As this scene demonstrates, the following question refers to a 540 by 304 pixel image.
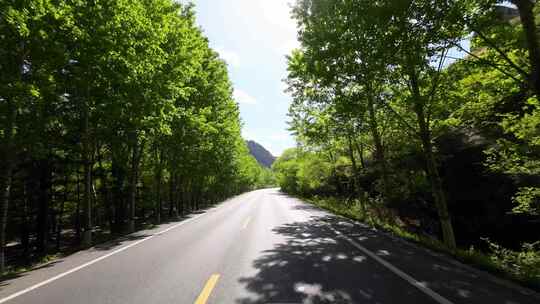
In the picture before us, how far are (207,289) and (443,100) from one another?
9779 millimetres

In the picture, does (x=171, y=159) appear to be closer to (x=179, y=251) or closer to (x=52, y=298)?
(x=179, y=251)

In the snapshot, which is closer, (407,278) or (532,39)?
(407,278)

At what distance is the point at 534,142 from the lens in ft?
28.1

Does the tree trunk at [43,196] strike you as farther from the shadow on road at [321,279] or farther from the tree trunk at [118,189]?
the shadow on road at [321,279]

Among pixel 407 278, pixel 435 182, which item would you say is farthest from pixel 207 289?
pixel 435 182

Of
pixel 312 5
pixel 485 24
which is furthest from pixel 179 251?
pixel 485 24

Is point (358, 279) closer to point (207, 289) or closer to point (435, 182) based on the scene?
point (207, 289)

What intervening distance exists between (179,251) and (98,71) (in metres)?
7.52

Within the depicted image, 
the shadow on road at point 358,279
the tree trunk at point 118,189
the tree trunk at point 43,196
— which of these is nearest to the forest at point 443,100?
the shadow on road at point 358,279

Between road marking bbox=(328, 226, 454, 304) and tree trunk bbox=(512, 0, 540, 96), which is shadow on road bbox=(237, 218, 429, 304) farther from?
tree trunk bbox=(512, 0, 540, 96)

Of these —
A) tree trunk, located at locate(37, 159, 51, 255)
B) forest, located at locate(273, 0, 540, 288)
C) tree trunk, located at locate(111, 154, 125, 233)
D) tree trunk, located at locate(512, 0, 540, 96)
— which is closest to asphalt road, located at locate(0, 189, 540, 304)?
forest, located at locate(273, 0, 540, 288)

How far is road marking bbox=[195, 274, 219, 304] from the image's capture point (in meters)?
4.81

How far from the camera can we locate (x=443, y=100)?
1027cm

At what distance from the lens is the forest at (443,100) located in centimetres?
729
